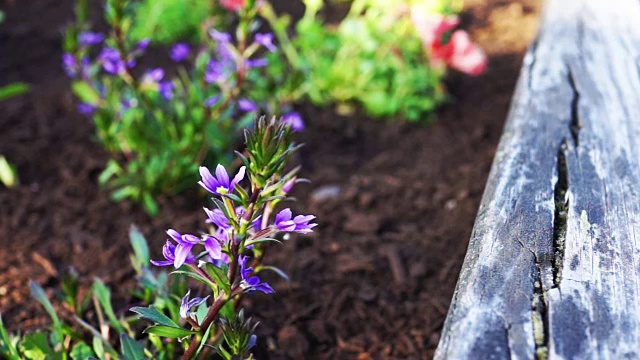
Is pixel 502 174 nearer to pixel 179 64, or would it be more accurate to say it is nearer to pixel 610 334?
pixel 610 334

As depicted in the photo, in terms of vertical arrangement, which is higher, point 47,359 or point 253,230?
point 253,230

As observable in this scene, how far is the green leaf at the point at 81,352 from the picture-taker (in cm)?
191

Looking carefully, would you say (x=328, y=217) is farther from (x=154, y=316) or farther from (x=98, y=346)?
(x=154, y=316)

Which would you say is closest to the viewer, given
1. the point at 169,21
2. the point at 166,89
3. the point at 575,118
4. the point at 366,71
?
the point at 575,118

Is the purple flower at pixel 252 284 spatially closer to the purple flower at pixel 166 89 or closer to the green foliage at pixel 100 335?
the green foliage at pixel 100 335

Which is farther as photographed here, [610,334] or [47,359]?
[47,359]

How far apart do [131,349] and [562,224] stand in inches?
40.5

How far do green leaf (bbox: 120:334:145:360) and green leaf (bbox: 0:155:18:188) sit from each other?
1.57 meters

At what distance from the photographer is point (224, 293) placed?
1.53m

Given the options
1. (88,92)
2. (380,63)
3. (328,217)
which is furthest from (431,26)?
(88,92)

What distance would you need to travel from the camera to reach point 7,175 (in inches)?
119

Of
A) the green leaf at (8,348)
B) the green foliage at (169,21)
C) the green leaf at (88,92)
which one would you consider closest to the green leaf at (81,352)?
the green leaf at (8,348)

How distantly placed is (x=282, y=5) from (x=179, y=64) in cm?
110

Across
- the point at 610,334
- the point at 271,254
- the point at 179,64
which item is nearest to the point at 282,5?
the point at 179,64
